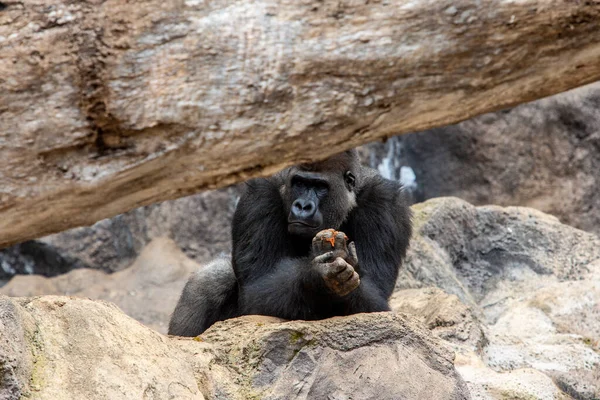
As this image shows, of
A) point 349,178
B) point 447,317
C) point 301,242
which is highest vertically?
point 349,178

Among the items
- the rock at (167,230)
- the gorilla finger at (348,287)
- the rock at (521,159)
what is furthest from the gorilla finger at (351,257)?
the rock at (521,159)

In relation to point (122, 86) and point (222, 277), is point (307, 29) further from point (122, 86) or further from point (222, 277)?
point (222, 277)

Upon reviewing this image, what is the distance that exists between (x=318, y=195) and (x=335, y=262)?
1060 millimetres

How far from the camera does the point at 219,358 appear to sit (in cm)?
355

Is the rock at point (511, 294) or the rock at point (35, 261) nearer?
the rock at point (511, 294)

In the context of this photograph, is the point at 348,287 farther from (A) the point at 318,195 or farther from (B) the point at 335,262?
(A) the point at 318,195

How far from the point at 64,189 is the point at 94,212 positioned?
138mm

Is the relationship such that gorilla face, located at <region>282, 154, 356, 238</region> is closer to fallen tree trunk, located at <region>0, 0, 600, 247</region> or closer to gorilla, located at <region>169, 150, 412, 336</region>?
gorilla, located at <region>169, 150, 412, 336</region>

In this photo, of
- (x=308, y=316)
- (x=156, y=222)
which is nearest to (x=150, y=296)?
(x=156, y=222)

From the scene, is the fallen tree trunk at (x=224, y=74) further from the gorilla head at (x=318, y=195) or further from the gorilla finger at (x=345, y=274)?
the gorilla head at (x=318, y=195)

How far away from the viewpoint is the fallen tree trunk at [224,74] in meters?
2.33

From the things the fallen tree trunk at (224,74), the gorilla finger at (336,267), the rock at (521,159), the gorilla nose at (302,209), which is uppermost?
the fallen tree trunk at (224,74)

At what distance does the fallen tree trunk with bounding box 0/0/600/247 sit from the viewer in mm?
2328

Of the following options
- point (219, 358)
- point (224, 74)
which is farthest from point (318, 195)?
point (224, 74)
